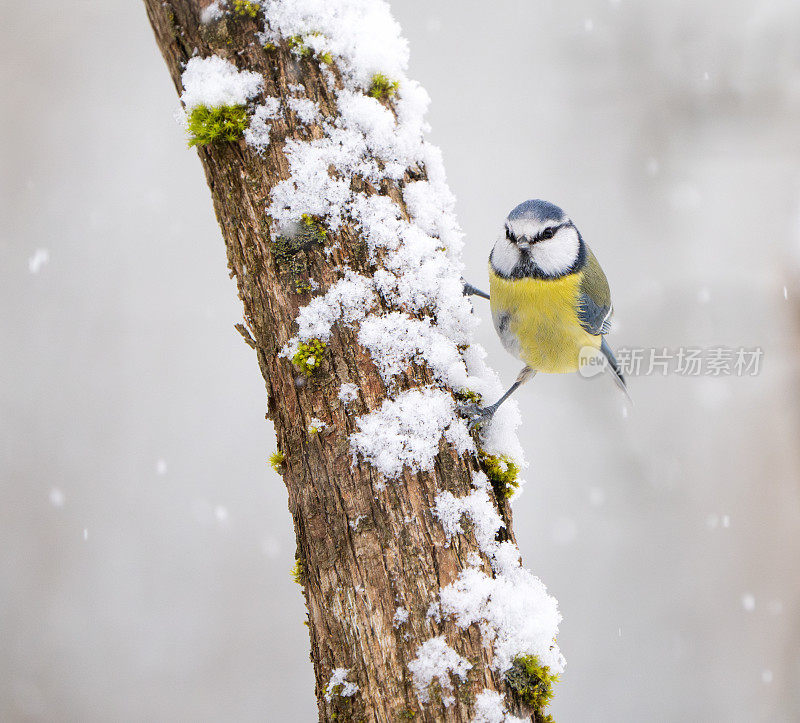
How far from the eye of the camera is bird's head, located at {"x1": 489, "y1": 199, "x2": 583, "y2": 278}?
2.01 meters

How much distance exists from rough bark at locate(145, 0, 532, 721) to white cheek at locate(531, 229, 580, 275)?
553 mm

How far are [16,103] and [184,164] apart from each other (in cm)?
121

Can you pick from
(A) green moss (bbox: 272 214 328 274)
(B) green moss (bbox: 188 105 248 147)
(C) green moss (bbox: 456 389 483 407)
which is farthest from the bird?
(B) green moss (bbox: 188 105 248 147)

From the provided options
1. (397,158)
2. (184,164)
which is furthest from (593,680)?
(184,164)

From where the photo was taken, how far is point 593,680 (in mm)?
4828

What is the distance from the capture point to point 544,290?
2.13m

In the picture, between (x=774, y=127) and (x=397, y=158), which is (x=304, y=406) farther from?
(x=774, y=127)

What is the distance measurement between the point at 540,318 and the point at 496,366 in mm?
2525

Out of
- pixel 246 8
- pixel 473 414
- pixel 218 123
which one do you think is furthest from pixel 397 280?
pixel 246 8

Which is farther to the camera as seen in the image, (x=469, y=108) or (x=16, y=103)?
(x=469, y=108)

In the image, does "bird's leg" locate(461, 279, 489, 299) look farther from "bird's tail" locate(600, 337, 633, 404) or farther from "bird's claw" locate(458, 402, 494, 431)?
"bird's claw" locate(458, 402, 494, 431)

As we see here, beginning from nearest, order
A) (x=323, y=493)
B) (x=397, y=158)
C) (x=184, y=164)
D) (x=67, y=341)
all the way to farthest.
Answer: (x=323, y=493), (x=397, y=158), (x=67, y=341), (x=184, y=164)

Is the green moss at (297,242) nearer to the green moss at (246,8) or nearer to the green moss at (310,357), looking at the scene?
the green moss at (310,357)

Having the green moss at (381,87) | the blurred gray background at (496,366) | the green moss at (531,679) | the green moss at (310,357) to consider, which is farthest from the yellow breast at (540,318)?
the blurred gray background at (496,366)
